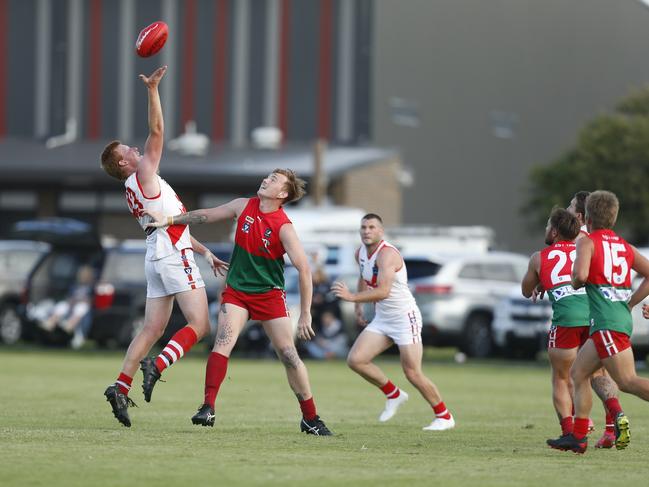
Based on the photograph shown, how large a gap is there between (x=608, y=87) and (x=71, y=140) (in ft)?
71.3

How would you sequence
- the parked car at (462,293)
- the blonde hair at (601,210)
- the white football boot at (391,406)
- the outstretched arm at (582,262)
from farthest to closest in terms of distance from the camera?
the parked car at (462,293) → the white football boot at (391,406) → the blonde hair at (601,210) → the outstretched arm at (582,262)

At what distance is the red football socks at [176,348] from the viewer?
480 inches

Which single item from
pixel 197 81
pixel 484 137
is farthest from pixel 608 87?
pixel 197 81

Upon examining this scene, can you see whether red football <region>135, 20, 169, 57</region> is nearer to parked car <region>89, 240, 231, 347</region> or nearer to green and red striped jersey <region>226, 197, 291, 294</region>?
green and red striped jersey <region>226, 197, 291, 294</region>

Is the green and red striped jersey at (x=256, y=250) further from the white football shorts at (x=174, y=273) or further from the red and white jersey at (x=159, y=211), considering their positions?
the red and white jersey at (x=159, y=211)

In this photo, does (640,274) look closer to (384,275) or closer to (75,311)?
(384,275)


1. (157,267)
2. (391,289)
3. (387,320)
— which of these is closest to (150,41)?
(157,267)

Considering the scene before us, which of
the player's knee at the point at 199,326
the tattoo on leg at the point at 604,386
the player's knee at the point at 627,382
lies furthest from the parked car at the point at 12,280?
the player's knee at the point at 627,382

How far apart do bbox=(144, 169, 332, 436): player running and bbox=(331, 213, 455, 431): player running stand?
1654 millimetres

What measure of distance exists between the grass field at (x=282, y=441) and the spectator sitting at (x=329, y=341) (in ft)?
24.8

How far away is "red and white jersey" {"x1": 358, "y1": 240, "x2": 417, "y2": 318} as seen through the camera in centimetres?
1421

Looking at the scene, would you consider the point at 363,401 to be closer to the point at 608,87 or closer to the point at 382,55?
the point at 382,55

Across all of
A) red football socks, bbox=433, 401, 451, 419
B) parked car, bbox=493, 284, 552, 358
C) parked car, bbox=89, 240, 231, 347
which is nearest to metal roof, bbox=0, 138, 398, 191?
parked car, bbox=89, 240, 231, 347

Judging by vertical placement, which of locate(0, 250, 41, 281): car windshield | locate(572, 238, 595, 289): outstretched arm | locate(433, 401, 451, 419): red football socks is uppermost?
locate(572, 238, 595, 289): outstretched arm
